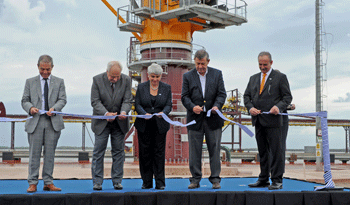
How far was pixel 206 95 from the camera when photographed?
6.16 m

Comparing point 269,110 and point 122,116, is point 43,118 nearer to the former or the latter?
point 122,116

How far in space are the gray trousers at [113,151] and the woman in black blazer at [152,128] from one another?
33cm

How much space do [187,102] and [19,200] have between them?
281 cm

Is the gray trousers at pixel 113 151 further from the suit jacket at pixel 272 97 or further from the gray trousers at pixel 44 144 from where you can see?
the suit jacket at pixel 272 97

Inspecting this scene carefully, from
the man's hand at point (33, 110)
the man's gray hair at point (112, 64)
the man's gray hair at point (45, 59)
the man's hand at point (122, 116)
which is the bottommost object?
the man's hand at point (122, 116)

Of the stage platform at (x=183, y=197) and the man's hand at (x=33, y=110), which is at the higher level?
the man's hand at (x=33, y=110)

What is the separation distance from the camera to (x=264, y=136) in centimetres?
632

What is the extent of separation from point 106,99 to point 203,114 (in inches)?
62.4

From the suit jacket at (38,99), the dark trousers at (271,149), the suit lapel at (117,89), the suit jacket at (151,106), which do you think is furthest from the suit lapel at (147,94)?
the dark trousers at (271,149)

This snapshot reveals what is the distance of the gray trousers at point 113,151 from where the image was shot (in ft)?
19.6

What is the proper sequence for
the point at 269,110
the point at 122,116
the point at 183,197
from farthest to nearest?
the point at 269,110 < the point at 122,116 < the point at 183,197

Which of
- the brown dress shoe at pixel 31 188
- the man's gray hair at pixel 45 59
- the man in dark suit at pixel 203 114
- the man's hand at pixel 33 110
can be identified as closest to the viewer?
the brown dress shoe at pixel 31 188

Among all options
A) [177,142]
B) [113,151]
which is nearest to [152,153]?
[113,151]

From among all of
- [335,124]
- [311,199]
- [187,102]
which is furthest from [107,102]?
[335,124]
